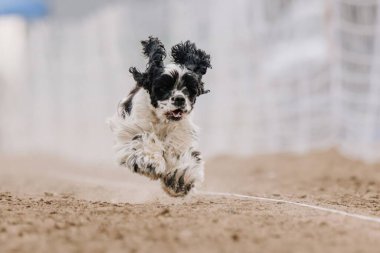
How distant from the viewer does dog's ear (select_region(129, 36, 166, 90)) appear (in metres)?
6.65

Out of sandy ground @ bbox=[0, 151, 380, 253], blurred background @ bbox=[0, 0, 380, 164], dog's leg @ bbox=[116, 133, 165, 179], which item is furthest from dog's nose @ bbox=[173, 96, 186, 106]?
blurred background @ bbox=[0, 0, 380, 164]

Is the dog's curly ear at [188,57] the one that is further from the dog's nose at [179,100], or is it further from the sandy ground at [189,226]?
the sandy ground at [189,226]

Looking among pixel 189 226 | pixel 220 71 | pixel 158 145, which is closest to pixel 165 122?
pixel 158 145

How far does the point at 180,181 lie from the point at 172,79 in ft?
2.67

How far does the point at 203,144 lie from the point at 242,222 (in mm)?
15282

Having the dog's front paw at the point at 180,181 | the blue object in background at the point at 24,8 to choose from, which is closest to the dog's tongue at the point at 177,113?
the dog's front paw at the point at 180,181

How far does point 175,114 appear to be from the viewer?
6.50 metres

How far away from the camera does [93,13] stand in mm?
26125

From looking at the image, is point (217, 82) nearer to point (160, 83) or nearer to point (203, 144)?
point (203, 144)

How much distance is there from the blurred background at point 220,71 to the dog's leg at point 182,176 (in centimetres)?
540

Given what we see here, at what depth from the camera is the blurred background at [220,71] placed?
1441 centimetres

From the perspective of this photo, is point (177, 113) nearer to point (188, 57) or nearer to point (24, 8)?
point (188, 57)

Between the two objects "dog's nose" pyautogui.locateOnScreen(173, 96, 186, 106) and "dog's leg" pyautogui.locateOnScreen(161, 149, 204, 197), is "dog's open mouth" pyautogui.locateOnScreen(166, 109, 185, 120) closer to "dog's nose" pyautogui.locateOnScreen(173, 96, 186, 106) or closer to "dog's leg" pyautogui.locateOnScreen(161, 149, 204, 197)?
"dog's nose" pyautogui.locateOnScreen(173, 96, 186, 106)

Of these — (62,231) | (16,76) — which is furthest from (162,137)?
(16,76)
